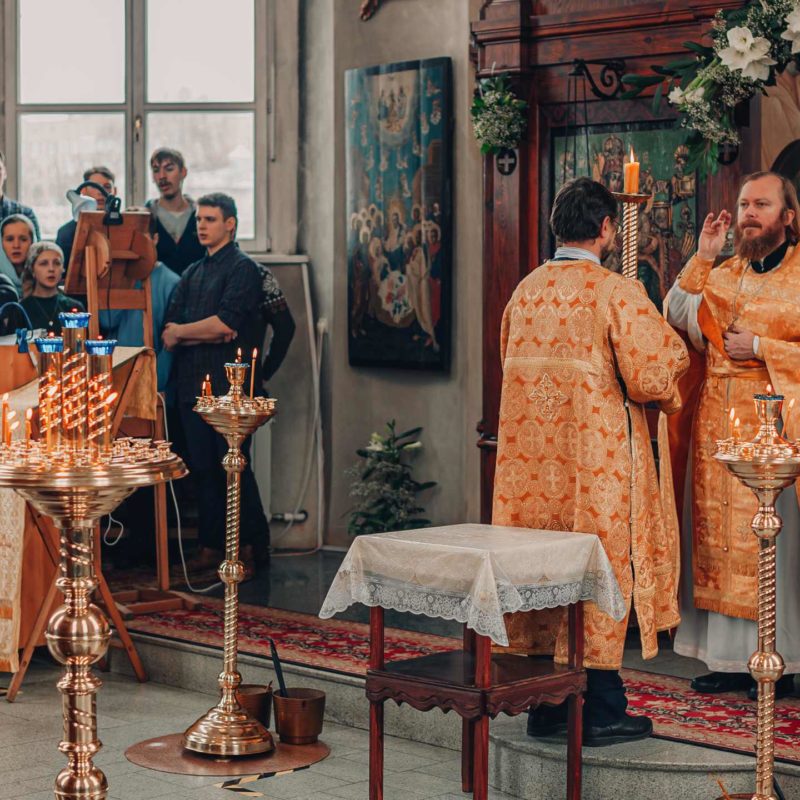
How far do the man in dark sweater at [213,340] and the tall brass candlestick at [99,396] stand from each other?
508 centimetres

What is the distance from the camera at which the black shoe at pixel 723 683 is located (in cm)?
568

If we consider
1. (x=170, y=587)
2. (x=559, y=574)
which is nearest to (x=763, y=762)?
(x=559, y=574)

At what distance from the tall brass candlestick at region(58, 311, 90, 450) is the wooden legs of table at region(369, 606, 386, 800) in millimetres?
1684

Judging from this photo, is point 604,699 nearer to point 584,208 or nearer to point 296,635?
point 584,208

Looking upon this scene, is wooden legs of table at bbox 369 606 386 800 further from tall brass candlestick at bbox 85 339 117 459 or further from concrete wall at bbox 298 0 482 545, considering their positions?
concrete wall at bbox 298 0 482 545

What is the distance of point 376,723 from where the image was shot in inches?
182

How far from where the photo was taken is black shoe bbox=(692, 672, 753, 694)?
224 inches

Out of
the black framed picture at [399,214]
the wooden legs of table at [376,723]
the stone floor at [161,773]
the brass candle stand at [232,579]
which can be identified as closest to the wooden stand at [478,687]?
the wooden legs of table at [376,723]

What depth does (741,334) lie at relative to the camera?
17.8 feet

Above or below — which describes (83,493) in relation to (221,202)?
below

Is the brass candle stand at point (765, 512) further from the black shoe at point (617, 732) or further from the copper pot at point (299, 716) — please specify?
the copper pot at point (299, 716)

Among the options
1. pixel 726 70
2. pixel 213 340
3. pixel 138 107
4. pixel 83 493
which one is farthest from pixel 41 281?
pixel 83 493

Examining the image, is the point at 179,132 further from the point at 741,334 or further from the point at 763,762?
the point at 763,762

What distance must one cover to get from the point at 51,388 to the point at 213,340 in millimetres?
5153
